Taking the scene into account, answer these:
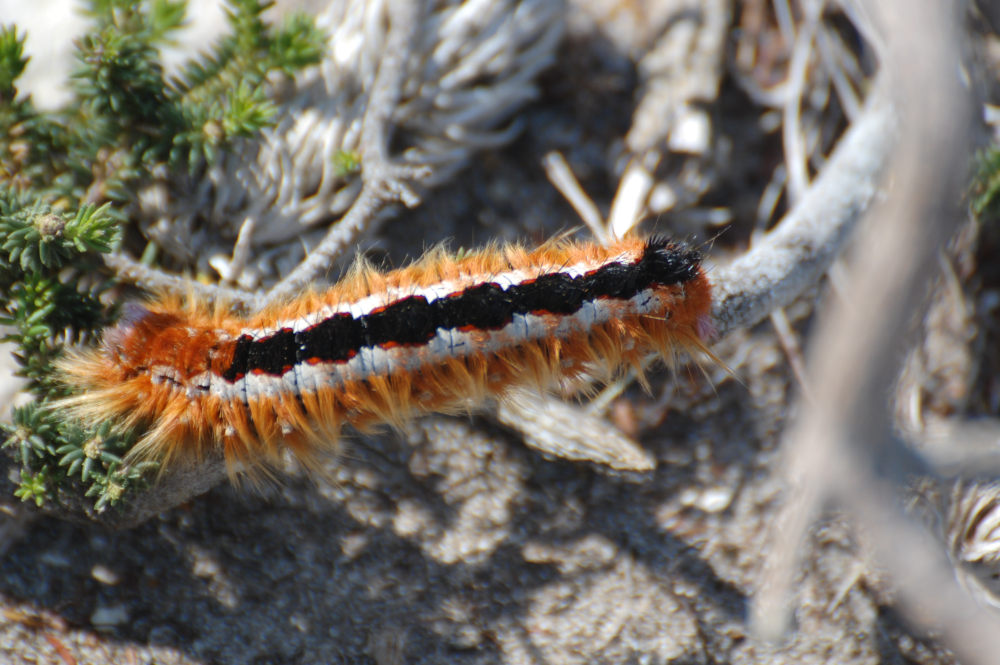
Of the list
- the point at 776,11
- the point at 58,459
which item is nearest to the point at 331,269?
the point at 58,459

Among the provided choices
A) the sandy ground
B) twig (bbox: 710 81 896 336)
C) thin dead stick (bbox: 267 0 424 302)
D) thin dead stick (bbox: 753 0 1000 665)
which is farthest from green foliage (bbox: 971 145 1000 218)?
thin dead stick (bbox: 267 0 424 302)

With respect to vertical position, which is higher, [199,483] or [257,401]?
[257,401]

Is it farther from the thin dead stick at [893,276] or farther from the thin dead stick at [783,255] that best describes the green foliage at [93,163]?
the thin dead stick at [893,276]

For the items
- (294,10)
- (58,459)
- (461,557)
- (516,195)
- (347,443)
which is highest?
(294,10)

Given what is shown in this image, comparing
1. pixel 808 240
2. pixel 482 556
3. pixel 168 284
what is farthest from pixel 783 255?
pixel 168 284

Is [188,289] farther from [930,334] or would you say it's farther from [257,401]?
[930,334]

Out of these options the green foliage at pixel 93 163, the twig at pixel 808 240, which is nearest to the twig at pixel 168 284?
the green foliage at pixel 93 163

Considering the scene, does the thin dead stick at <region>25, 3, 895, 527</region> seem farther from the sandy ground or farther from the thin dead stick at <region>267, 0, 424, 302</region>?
the sandy ground
